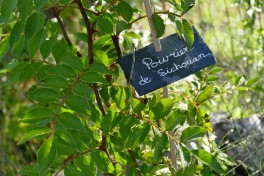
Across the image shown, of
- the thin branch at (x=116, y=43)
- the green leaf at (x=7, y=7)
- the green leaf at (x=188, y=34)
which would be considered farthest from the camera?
the thin branch at (x=116, y=43)

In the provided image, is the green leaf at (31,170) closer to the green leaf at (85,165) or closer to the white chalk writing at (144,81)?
the green leaf at (85,165)

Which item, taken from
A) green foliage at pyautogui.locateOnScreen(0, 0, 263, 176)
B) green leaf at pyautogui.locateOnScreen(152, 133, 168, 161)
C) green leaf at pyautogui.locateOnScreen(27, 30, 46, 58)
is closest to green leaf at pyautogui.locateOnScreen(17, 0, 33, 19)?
green foliage at pyautogui.locateOnScreen(0, 0, 263, 176)

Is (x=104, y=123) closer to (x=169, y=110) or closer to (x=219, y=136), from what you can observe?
(x=169, y=110)

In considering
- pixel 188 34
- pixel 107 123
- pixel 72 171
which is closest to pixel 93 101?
pixel 107 123

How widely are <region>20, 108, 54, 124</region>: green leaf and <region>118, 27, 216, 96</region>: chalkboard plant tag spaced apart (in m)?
0.30

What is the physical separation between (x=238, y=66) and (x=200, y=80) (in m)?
1.46

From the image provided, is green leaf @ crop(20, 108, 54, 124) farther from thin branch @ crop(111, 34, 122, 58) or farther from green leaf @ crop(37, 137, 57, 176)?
thin branch @ crop(111, 34, 122, 58)

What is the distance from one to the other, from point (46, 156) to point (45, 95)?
0.51 feet

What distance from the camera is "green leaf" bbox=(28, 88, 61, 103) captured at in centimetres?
142

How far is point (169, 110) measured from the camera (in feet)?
5.19

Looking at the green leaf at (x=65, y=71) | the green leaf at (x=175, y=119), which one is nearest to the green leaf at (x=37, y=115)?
the green leaf at (x=65, y=71)

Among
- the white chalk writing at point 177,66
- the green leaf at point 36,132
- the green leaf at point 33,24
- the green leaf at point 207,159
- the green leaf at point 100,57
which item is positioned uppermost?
the green leaf at point 33,24

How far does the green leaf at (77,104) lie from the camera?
1.42 meters

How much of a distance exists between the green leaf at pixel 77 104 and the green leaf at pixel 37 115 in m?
0.05
